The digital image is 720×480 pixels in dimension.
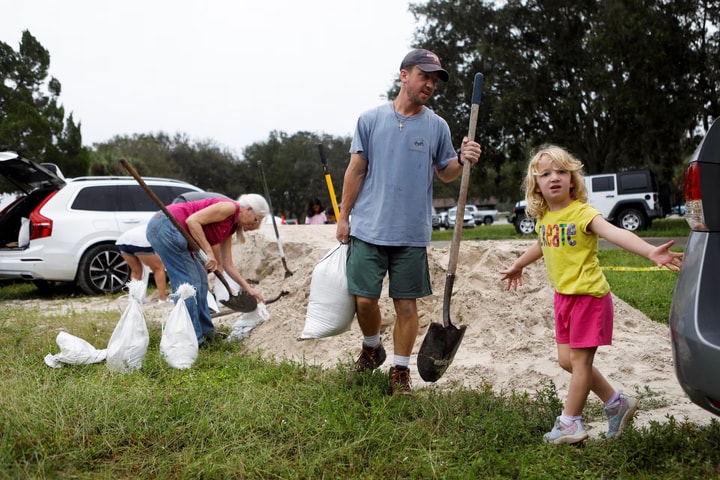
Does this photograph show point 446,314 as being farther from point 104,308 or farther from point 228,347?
point 104,308

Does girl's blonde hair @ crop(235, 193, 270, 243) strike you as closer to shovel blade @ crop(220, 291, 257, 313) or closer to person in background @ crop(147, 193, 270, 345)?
person in background @ crop(147, 193, 270, 345)

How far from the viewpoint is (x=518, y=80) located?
845 inches

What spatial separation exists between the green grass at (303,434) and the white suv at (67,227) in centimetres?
531

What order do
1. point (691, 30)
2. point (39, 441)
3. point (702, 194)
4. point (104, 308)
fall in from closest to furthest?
point (702, 194), point (39, 441), point (104, 308), point (691, 30)

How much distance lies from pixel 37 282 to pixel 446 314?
27.1 feet

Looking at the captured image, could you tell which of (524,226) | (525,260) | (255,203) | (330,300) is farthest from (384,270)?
(524,226)

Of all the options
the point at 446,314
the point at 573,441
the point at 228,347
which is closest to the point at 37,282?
the point at 228,347

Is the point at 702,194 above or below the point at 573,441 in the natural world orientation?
above

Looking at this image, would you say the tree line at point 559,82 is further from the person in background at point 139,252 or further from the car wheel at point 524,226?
the person in background at point 139,252

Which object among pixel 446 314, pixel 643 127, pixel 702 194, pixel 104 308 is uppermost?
pixel 643 127

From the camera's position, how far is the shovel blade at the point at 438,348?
3.68 m

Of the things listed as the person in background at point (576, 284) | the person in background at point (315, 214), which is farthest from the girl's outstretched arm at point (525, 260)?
the person in background at point (315, 214)

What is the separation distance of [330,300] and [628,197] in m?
17.3

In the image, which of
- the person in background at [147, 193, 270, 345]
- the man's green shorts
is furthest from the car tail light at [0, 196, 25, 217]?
the man's green shorts
